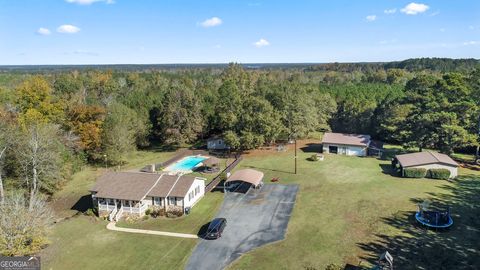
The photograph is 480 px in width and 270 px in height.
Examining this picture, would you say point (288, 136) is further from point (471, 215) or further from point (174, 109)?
point (471, 215)

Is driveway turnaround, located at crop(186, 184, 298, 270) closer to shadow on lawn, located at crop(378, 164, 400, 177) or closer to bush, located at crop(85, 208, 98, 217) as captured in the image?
bush, located at crop(85, 208, 98, 217)

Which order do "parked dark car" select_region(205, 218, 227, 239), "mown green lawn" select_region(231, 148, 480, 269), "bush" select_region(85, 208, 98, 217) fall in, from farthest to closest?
"bush" select_region(85, 208, 98, 217), "parked dark car" select_region(205, 218, 227, 239), "mown green lawn" select_region(231, 148, 480, 269)

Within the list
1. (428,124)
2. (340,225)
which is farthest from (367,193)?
(428,124)

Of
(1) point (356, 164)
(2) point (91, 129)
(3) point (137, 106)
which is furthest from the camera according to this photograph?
(3) point (137, 106)

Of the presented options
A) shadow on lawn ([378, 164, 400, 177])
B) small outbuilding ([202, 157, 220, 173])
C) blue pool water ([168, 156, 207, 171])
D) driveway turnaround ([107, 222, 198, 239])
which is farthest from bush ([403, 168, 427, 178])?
blue pool water ([168, 156, 207, 171])

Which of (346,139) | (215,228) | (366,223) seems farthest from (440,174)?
(215,228)

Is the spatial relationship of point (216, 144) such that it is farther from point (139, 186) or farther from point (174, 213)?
point (174, 213)

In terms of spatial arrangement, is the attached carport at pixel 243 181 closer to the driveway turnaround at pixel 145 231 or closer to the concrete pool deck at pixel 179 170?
the concrete pool deck at pixel 179 170

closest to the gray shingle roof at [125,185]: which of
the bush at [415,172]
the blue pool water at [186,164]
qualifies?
the blue pool water at [186,164]
